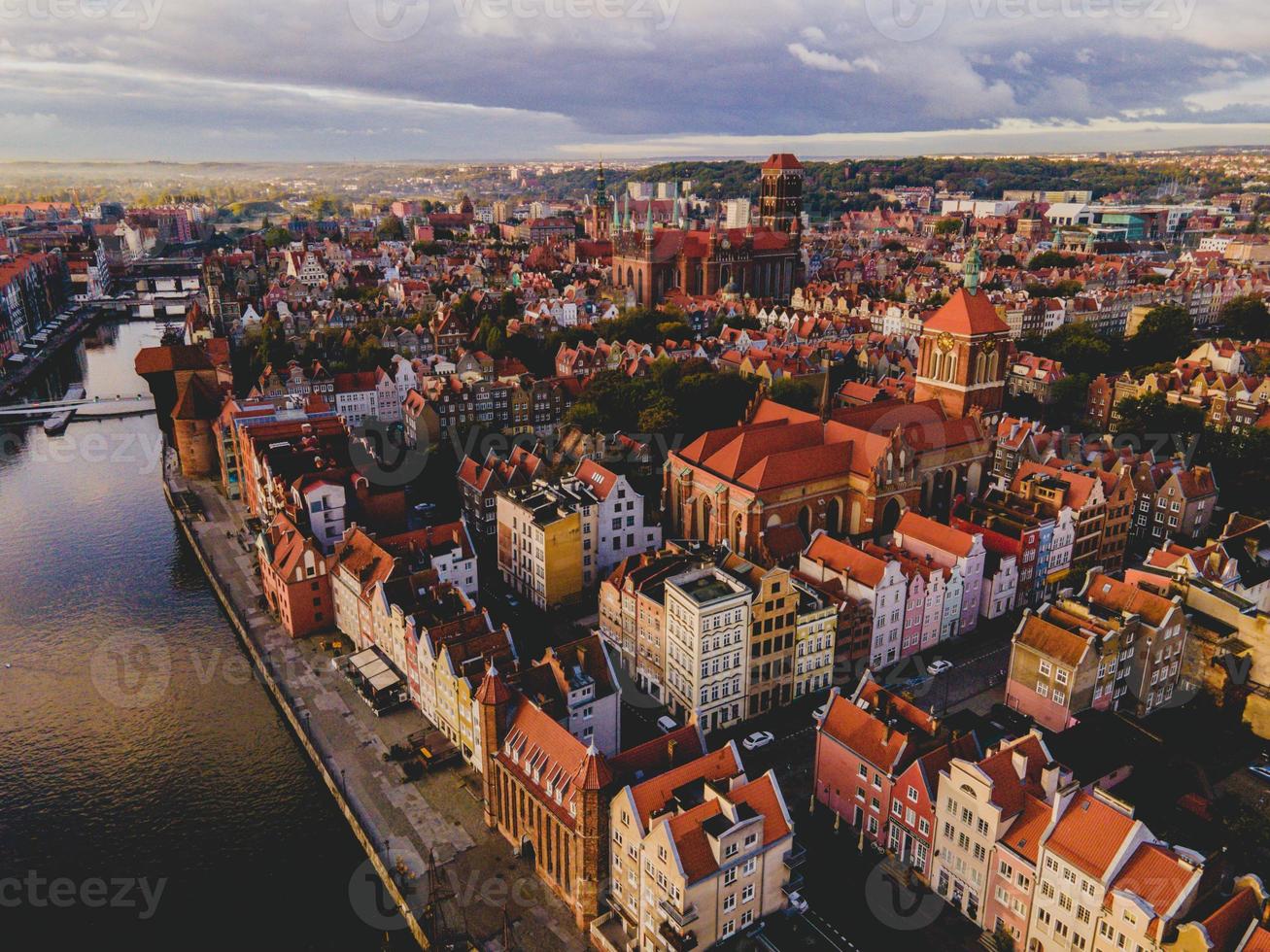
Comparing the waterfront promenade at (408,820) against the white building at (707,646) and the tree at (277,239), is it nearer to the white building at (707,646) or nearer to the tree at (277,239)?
the white building at (707,646)

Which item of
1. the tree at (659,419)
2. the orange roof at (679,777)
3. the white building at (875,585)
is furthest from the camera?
the tree at (659,419)

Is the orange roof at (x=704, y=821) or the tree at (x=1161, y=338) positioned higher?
the tree at (x=1161, y=338)

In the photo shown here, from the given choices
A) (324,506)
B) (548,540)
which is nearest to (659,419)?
(548,540)

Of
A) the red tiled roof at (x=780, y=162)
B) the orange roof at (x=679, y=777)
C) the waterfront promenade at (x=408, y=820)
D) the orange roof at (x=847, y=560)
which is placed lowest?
the waterfront promenade at (x=408, y=820)

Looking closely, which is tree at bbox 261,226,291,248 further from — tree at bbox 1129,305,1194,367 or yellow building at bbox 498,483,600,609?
yellow building at bbox 498,483,600,609

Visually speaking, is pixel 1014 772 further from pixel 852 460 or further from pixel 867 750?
pixel 852 460

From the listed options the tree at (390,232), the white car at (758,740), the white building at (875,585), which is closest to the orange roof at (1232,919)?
the white car at (758,740)

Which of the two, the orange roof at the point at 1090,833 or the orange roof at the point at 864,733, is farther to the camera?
the orange roof at the point at 864,733
